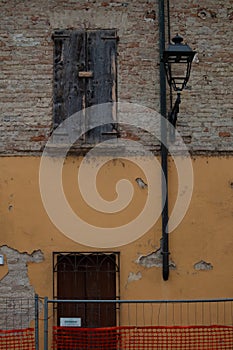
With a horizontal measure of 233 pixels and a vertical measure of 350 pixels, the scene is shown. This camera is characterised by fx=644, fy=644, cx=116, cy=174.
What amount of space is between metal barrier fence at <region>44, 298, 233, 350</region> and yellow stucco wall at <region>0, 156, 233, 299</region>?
21cm

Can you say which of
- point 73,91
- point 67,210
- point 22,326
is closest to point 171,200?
point 67,210

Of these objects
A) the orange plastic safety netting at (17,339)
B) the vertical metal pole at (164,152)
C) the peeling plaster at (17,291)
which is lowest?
the orange plastic safety netting at (17,339)

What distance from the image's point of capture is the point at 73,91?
406 inches

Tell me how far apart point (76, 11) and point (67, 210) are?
326 cm

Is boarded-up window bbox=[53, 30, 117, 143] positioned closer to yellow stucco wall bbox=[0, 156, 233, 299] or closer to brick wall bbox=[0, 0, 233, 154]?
brick wall bbox=[0, 0, 233, 154]

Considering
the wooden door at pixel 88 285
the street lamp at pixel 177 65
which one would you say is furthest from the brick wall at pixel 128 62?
the wooden door at pixel 88 285

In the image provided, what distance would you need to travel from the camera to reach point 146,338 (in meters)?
9.45

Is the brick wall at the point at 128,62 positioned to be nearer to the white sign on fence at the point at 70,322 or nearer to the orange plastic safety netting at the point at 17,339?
the white sign on fence at the point at 70,322

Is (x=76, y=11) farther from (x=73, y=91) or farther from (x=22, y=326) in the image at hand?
(x=22, y=326)

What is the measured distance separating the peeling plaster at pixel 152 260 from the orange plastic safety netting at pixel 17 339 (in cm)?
193

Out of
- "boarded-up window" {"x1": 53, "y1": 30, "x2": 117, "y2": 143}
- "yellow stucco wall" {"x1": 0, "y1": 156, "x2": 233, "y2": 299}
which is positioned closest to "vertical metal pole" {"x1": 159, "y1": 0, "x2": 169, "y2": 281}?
"yellow stucco wall" {"x1": 0, "y1": 156, "x2": 233, "y2": 299}

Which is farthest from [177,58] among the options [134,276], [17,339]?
[17,339]

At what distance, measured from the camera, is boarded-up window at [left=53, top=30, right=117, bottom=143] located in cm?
1026

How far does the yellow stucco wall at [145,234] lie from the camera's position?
984cm
